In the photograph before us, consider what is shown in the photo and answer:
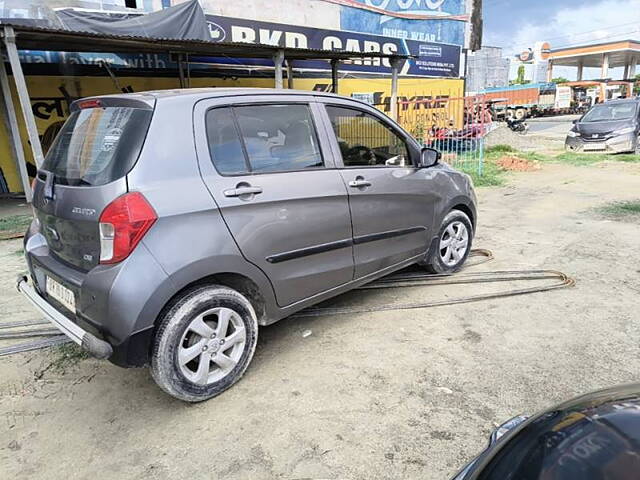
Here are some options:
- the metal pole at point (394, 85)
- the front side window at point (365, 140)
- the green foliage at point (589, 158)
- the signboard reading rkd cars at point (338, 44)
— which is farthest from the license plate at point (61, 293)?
the green foliage at point (589, 158)

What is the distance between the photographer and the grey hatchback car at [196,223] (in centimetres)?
231

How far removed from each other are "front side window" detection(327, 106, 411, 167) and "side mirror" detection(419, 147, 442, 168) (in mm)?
121

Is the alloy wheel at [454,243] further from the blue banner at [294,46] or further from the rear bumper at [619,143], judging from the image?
the rear bumper at [619,143]

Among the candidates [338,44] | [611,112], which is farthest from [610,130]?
[338,44]

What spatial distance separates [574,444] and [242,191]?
200 centimetres

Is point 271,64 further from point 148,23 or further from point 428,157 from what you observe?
point 428,157

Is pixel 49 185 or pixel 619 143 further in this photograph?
pixel 619 143

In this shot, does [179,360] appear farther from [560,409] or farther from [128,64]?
[128,64]

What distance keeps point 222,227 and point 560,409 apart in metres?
1.81

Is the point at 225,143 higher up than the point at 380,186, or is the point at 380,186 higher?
the point at 225,143

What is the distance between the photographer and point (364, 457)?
218cm

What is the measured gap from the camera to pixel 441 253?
4.30m

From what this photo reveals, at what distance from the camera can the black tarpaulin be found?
23.8ft

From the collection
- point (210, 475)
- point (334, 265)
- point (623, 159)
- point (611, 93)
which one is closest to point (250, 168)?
point (334, 265)
